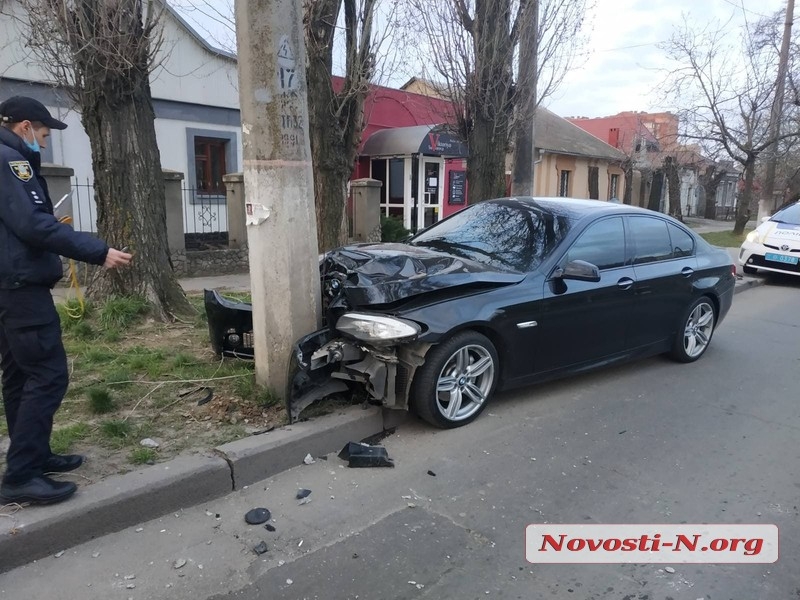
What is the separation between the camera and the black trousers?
3.00 metres

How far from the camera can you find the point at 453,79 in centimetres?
942

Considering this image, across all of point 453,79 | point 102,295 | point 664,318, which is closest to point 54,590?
point 102,295

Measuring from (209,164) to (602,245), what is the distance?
11311 mm

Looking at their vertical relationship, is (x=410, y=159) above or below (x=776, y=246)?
above

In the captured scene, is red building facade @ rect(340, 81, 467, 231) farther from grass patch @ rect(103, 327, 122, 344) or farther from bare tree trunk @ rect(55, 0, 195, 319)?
grass patch @ rect(103, 327, 122, 344)

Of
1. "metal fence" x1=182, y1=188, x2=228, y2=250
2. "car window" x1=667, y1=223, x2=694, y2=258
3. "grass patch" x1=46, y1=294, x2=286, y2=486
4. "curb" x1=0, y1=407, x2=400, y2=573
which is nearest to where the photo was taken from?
"curb" x1=0, y1=407, x2=400, y2=573

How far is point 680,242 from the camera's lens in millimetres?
6219

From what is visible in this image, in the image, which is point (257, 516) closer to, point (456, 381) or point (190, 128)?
point (456, 381)

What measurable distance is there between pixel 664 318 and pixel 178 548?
4652 millimetres

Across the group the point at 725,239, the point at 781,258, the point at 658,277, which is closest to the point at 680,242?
the point at 658,277

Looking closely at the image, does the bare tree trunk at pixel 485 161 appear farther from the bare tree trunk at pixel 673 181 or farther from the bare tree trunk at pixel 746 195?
the bare tree trunk at pixel 673 181

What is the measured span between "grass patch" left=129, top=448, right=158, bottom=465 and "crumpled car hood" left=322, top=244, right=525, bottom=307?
1592 mm

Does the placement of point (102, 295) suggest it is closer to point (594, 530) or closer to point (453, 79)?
point (594, 530)

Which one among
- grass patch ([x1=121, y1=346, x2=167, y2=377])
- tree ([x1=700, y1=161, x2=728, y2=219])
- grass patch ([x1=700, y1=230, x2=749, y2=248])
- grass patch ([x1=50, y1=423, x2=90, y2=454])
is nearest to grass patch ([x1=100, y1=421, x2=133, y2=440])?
grass patch ([x1=50, y1=423, x2=90, y2=454])
